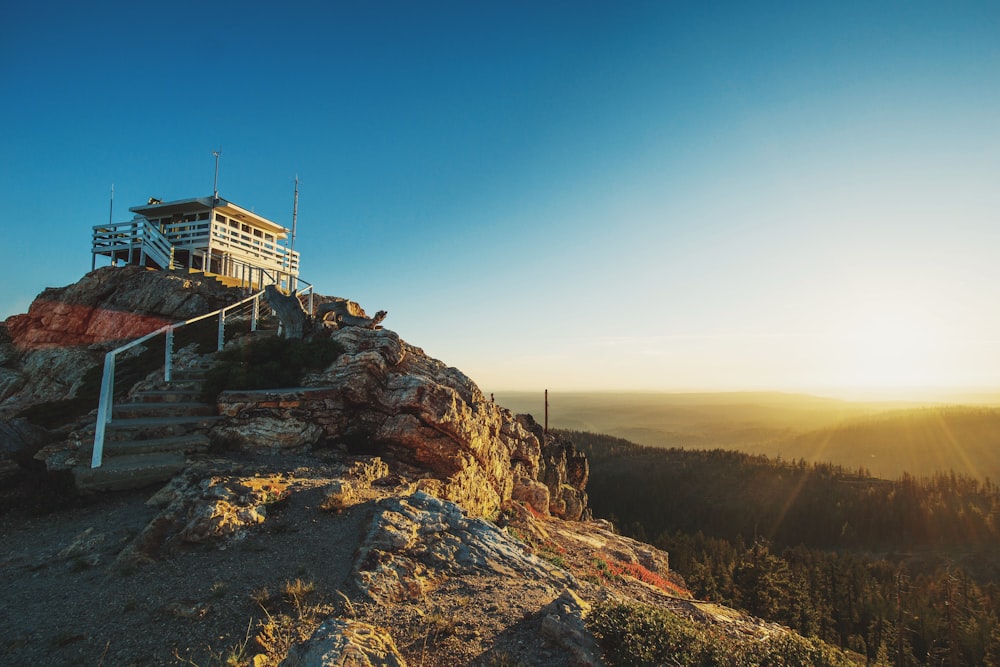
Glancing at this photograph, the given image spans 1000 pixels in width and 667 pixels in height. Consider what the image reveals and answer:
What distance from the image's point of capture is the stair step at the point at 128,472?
855cm

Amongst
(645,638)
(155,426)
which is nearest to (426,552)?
(645,638)

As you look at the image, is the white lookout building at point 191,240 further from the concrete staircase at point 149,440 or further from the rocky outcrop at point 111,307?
the concrete staircase at point 149,440

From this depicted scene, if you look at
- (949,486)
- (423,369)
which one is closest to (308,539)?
(423,369)

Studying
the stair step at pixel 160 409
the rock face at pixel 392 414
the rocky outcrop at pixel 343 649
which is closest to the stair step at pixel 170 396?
the stair step at pixel 160 409

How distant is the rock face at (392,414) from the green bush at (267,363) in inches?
21.1

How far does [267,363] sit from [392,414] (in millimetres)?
4345

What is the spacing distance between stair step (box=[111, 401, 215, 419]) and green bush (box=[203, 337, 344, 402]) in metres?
0.54

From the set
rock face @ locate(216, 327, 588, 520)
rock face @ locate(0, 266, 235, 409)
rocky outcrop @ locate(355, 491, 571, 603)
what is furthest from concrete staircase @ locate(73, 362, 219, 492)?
rock face @ locate(0, 266, 235, 409)

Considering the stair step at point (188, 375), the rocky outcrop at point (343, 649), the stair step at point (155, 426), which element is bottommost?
the rocky outcrop at point (343, 649)

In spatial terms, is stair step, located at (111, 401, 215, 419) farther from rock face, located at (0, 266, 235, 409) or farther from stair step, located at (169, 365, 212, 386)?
rock face, located at (0, 266, 235, 409)

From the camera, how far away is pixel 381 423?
43.1ft

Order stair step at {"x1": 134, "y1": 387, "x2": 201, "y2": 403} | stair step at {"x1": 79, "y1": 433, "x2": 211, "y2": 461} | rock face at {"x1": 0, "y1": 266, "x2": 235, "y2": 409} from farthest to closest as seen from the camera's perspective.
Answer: rock face at {"x1": 0, "y1": 266, "x2": 235, "y2": 409} < stair step at {"x1": 134, "y1": 387, "x2": 201, "y2": 403} < stair step at {"x1": 79, "y1": 433, "x2": 211, "y2": 461}

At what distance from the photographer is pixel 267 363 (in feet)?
44.6

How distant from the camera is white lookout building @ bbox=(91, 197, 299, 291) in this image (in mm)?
28844
